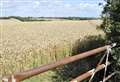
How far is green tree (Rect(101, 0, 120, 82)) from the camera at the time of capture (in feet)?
21.3

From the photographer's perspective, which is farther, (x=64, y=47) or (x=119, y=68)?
(x=64, y=47)

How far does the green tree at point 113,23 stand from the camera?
6.50 meters

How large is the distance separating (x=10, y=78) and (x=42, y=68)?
508 millimetres

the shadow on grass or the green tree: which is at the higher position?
the green tree

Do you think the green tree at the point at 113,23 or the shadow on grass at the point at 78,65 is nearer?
the green tree at the point at 113,23

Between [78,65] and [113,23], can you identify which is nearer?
[113,23]

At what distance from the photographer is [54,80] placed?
10.6 metres

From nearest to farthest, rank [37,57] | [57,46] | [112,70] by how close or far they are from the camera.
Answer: [112,70] → [37,57] → [57,46]

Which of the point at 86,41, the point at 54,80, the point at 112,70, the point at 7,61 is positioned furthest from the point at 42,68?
the point at 86,41

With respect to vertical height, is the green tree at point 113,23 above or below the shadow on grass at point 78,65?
above

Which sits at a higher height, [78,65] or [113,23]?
[113,23]

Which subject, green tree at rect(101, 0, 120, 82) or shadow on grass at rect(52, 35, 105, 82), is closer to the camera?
green tree at rect(101, 0, 120, 82)

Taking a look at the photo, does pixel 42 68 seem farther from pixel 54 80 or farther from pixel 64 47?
pixel 64 47

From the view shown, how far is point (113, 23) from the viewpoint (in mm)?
7668
